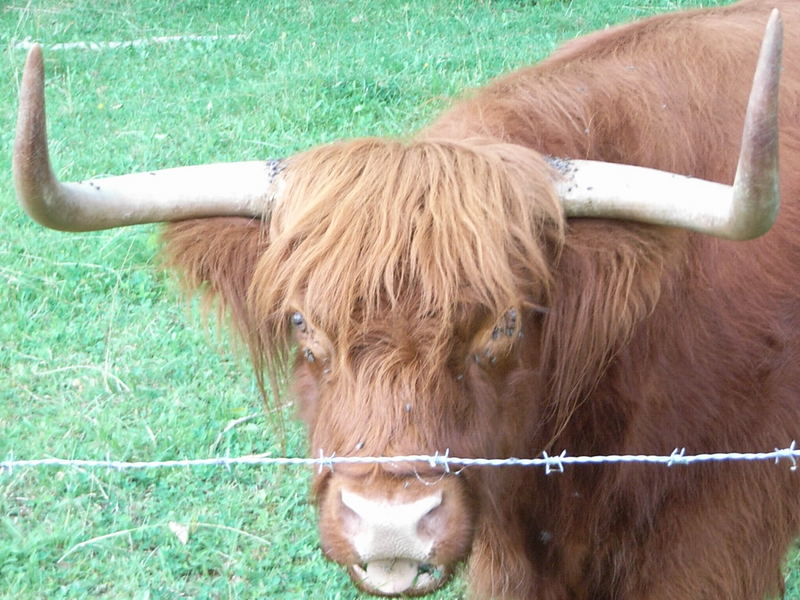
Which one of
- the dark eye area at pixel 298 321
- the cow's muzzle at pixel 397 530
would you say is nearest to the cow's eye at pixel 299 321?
the dark eye area at pixel 298 321

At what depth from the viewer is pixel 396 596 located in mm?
2525

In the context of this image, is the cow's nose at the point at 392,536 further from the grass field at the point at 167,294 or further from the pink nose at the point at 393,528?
the grass field at the point at 167,294

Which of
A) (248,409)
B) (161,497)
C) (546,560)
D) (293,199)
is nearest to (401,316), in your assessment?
(293,199)

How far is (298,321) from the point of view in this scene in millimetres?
2736

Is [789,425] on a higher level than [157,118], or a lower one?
higher

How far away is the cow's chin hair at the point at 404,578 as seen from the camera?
243 centimetres

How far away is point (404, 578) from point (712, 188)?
1.13 metres

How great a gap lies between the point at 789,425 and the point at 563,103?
3.79 ft

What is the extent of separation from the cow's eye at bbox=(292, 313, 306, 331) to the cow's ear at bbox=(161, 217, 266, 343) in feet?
0.84

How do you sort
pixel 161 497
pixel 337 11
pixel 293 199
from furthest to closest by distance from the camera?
pixel 337 11, pixel 161 497, pixel 293 199

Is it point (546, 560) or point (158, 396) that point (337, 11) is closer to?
point (158, 396)

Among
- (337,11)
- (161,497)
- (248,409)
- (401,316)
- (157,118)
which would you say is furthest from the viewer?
(337,11)

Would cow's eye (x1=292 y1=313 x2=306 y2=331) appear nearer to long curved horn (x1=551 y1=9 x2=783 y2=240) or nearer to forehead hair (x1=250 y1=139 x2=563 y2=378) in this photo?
forehead hair (x1=250 y1=139 x2=563 y2=378)

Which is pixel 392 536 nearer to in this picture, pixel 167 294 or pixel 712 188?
pixel 712 188
